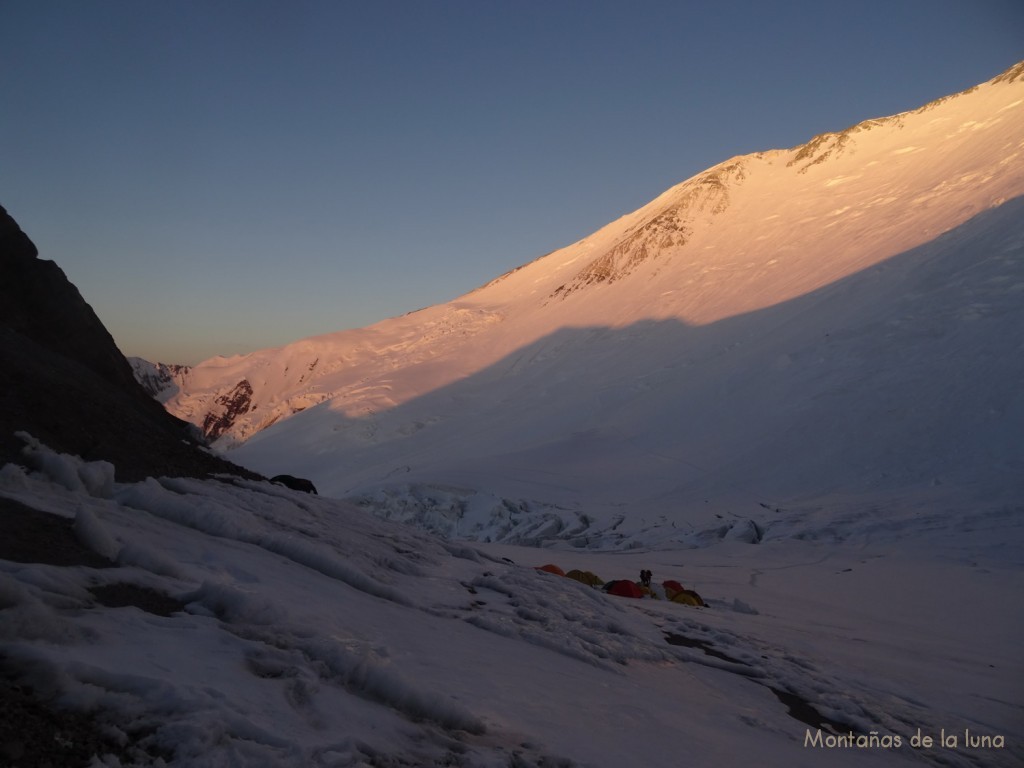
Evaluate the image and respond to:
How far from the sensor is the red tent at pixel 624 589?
431 inches

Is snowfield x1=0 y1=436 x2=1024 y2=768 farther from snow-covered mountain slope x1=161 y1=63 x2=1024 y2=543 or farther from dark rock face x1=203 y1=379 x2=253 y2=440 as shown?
dark rock face x1=203 y1=379 x2=253 y2=440

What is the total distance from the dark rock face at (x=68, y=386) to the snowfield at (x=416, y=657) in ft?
1.65

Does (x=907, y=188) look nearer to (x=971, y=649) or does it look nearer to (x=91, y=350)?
(x=971, y=649)

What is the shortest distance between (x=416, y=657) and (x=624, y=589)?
22.5 ft

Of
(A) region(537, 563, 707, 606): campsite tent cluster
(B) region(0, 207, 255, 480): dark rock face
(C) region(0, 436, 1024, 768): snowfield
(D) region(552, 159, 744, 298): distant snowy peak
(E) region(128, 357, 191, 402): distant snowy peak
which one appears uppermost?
(D) region(552, 159, 744, 298): distant snowy peak

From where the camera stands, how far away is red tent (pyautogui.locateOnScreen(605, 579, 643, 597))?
1096 centimetres

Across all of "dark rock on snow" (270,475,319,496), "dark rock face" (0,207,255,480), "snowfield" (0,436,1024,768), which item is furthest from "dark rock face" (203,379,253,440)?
"snowfield" (0,436,1024,768)

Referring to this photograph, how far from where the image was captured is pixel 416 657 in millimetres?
4645

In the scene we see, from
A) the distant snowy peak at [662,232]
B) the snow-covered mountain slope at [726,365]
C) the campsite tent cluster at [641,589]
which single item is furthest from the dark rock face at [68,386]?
the distant snowy peak at [662,232]

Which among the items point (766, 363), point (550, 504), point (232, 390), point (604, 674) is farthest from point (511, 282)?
point (604, 674)

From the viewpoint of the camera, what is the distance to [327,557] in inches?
242

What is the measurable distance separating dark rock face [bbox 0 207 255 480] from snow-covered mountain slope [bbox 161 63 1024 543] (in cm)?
1364

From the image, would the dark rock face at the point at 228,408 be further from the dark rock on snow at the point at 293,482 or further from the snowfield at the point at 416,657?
the snowfield at the point at 416,657

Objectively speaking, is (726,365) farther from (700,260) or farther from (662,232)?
(662,232)
